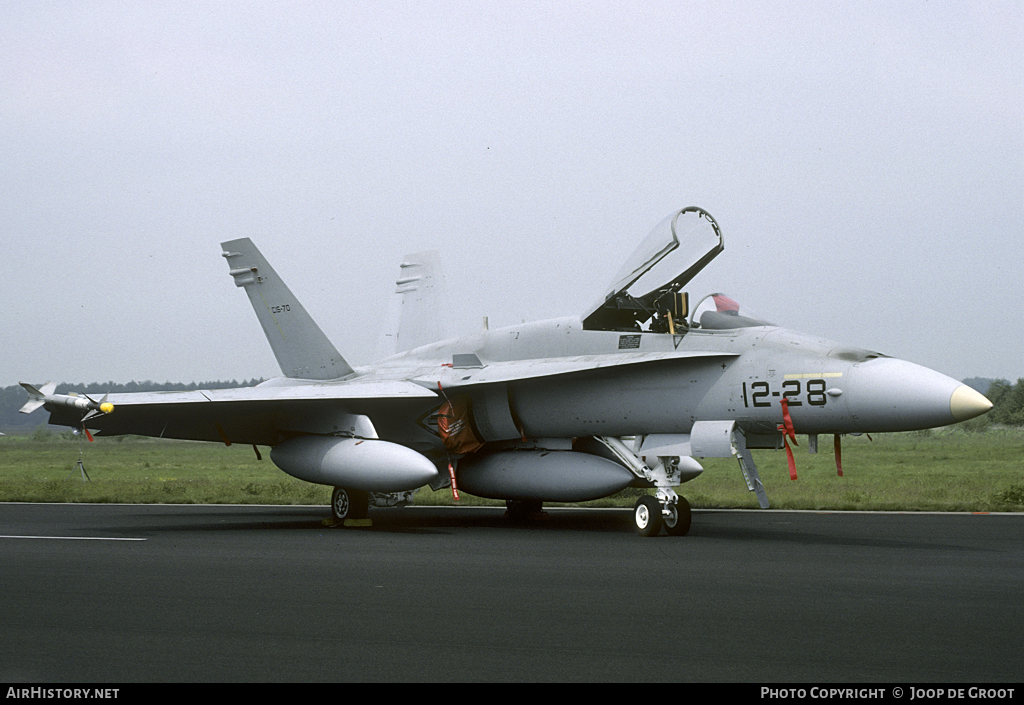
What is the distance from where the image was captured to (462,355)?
1549 cm

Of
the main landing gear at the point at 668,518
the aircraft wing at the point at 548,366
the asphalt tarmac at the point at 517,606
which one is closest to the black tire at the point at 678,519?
the main landing gear at the point at 668,518

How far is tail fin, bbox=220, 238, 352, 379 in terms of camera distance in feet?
59.4

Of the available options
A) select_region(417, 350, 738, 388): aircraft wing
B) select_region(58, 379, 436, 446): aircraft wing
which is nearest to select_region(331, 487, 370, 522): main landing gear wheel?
select_region(58, 379, 436, 446): aircraft wing

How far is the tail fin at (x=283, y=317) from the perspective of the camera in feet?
59.4

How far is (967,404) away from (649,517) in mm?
3781

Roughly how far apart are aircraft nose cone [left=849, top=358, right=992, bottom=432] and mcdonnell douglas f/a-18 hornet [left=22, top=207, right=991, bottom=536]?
0.05 ft

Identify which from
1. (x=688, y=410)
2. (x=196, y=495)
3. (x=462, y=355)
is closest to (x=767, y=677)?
(x=688, y=410)

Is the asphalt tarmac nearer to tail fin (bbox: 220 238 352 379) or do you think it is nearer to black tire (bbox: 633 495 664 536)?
black tire (bbox: 633 495 664 536)

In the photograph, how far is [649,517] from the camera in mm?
12383

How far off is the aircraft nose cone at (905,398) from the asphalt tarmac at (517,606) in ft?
4.31

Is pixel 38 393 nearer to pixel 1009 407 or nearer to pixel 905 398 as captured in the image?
pixel 905 398

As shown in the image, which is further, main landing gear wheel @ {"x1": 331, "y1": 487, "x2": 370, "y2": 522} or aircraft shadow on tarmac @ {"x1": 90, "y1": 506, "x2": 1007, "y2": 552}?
main landing gear wheel @ {"x1": 331, "y1": 487, "x2": 370, "y2": 522}

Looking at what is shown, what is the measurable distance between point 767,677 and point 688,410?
7.94 metres
